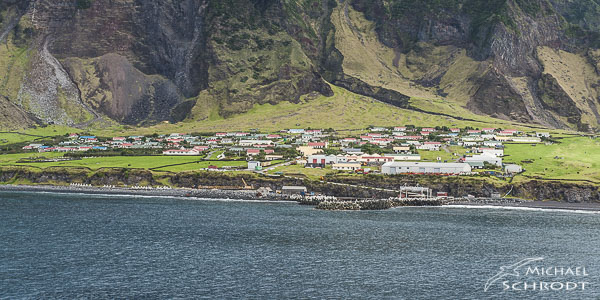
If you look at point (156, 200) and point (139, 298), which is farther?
point (156, 200)

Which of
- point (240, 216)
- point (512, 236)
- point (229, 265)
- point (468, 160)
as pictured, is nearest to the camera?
point (229, 265)

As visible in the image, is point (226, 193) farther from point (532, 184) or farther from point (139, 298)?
point (139, 298)

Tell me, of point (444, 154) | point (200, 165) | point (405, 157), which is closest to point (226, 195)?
point (200, 165)

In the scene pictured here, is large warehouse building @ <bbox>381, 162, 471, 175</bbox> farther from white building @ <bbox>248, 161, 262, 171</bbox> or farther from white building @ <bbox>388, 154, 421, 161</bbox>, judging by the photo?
white building @ <bbox>248, 161, 262, 171</bbox>

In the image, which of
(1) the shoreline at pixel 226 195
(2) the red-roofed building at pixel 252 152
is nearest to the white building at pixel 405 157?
(1) the shoreline at pixel 226 195

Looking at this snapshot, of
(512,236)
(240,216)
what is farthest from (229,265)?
(512,236)

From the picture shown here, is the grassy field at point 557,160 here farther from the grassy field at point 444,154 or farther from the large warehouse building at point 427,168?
the large warehouse building at point 427,168

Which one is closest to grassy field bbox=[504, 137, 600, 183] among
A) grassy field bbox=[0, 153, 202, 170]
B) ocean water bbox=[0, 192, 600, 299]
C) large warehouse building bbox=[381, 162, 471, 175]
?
large warehouse building bbox=[381, 162, 471, 175]
